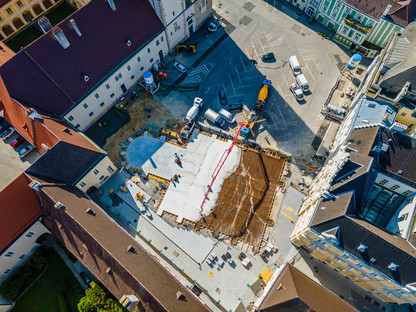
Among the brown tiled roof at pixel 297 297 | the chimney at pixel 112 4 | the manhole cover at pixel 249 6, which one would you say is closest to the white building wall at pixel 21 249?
the brown tiled roof at pixel 297 297

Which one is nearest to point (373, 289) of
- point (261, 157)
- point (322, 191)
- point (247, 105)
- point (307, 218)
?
point (307, 218)

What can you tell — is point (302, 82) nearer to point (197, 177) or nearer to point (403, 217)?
point (197, 177)

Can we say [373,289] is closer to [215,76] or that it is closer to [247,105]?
[247,105]

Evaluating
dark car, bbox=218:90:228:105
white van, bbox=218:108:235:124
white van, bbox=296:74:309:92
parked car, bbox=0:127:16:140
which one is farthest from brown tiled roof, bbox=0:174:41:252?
white van, bbox=296:74:309:92

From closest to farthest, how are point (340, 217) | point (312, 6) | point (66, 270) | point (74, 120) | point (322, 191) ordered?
point (340, 217)
point (322, 191)
point (66, 270)
point (74, 120)
point (312, 6)

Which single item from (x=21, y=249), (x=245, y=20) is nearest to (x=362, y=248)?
(x=21, y=249)

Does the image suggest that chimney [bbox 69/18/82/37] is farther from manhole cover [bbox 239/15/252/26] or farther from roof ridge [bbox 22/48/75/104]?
manhole cover [bbox 239/15/252/26]
